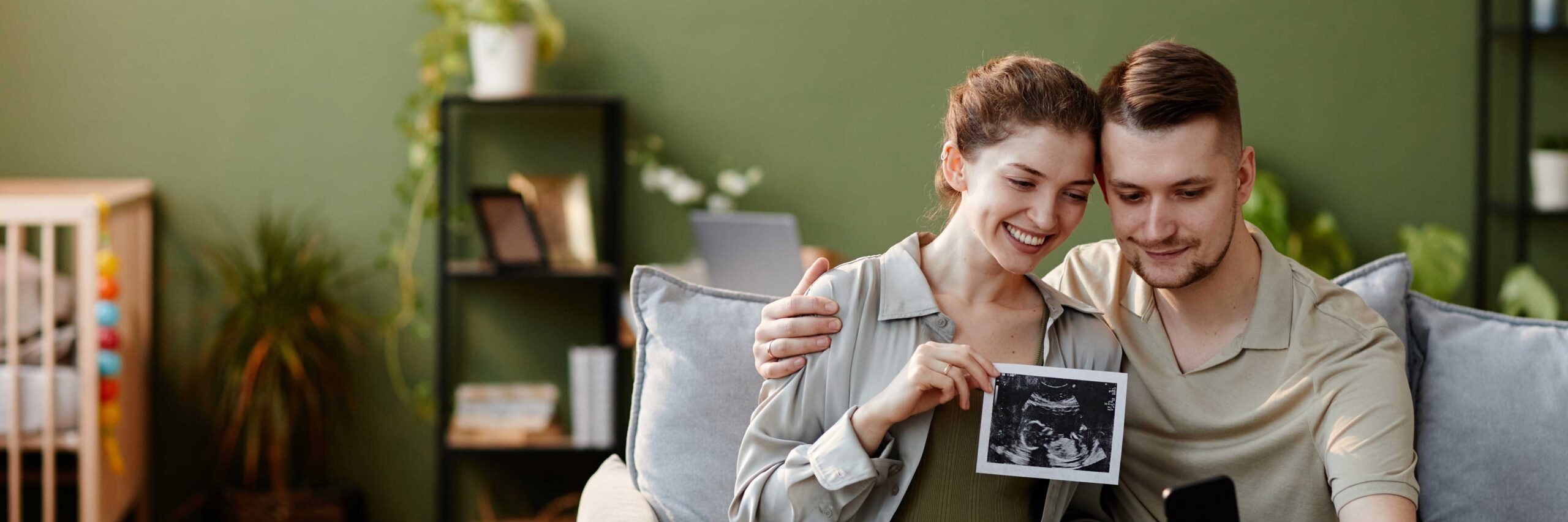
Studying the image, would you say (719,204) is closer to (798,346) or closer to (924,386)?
(798,346)

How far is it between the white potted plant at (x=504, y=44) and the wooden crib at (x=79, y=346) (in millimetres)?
981

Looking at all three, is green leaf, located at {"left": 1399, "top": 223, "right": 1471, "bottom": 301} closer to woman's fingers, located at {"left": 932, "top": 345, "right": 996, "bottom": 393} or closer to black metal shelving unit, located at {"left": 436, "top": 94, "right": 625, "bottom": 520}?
black metal shelving unit, located at {"left": 436, "top": 94, "right": 625, "bottom": 520}

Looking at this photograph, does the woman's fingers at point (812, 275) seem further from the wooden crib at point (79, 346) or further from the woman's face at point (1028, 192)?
the wooden crib at point (79, 346)

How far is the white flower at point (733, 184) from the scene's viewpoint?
10.9 ft

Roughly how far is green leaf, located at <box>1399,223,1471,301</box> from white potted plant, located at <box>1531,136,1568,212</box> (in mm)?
292

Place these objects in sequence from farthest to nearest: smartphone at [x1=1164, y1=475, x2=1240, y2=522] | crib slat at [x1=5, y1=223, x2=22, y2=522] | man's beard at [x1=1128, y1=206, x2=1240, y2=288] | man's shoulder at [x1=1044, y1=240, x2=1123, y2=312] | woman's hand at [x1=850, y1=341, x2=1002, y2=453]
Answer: crib slat at [x1=5, y1=223, x2=22, y2=522] < man's shoulder at [x1=1044, y1=240, x2=1123, y2=312] < man's beard at [x1=1128, y1=206, x2=1240, y2=288] < woman's hand at [x1=850, y1=341, x2=1002, y2=453] < smartphone at [x1=1164, y1=475, x2=1240, y2=522]

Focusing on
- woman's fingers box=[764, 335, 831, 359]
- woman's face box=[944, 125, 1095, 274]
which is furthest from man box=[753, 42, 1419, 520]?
woman's face box=[944, 125, 1095, 274]

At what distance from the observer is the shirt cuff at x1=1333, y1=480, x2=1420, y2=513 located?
4.67 feet

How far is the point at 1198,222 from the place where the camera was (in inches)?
61.2

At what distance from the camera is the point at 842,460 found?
1.38 meters

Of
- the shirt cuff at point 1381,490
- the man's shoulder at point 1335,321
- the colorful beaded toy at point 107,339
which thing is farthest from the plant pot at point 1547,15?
the colorful beaded toy at point 107,339

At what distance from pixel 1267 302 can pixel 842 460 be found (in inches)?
26.1

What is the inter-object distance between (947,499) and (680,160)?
84.5 inches

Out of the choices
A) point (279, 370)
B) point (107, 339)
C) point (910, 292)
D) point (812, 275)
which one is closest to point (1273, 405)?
point (910, 292)
